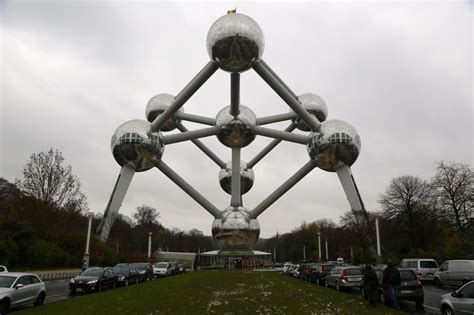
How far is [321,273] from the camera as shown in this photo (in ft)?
61.7

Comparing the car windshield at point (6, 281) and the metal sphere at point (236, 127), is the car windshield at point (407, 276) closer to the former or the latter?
the car windshield at point (6, 281)

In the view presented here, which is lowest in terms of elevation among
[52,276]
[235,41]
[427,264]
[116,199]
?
[52,276]

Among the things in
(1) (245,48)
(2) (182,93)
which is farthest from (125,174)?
(1) (245,48)

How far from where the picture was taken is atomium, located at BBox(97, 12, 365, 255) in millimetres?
18422

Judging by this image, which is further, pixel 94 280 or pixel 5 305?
pixel 94 280

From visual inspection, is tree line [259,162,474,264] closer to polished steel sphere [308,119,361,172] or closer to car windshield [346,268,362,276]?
polished steel sphere [308,119,361,172]

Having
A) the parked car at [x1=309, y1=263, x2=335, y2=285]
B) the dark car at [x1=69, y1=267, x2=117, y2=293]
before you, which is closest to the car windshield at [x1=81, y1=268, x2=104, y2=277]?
the dark car at [x1=69, y1=267, x2=117, y2=293]

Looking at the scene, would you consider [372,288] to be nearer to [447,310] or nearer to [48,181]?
[447,310]

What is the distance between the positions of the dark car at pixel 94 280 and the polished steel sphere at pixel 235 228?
29.2 feet

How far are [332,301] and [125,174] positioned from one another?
15.0 meters

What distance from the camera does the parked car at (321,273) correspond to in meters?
18.7

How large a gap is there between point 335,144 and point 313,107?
20.5 feet

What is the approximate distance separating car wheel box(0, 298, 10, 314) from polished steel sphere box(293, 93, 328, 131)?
66.8 feet

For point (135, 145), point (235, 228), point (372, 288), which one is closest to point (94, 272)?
point (135, 145)
